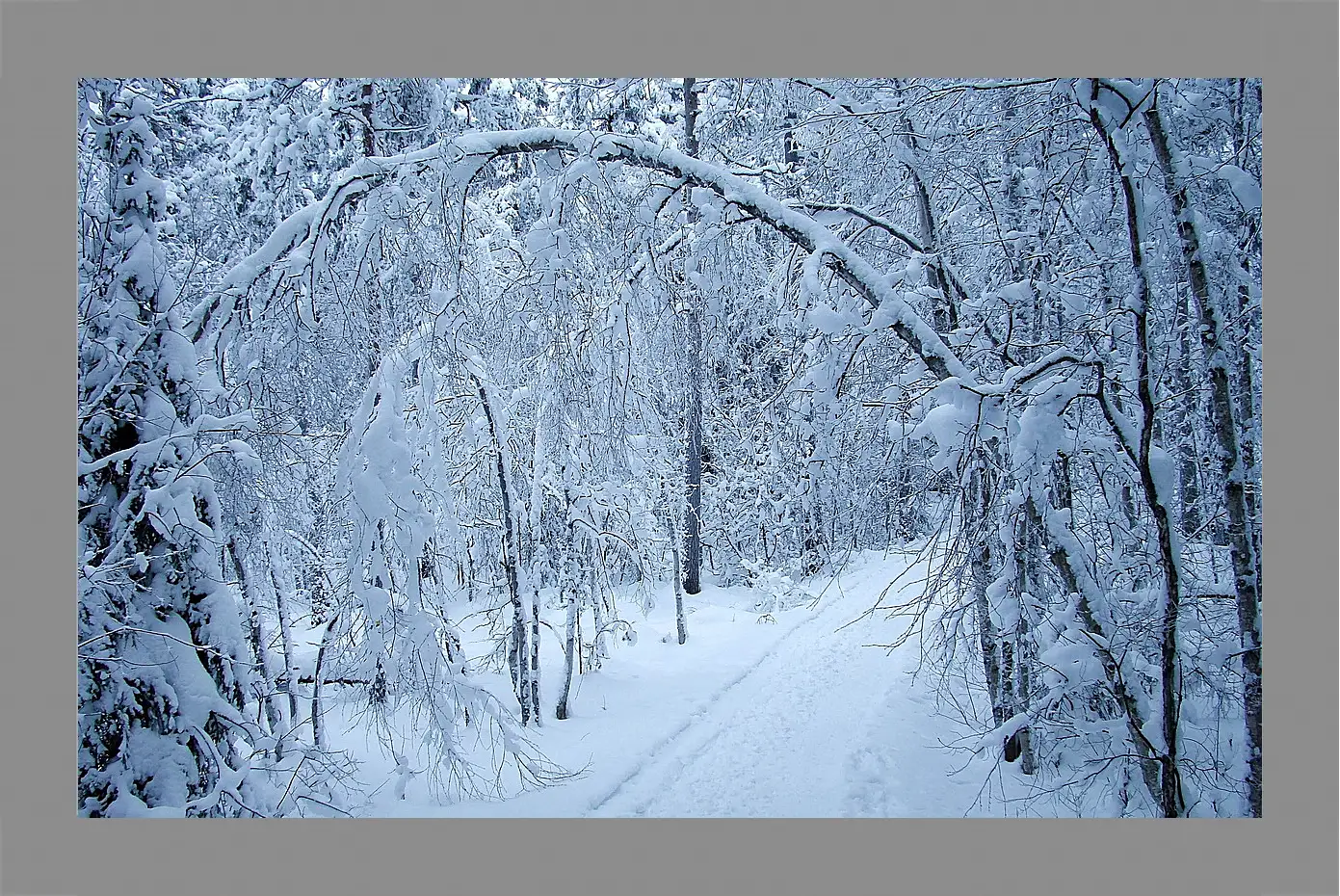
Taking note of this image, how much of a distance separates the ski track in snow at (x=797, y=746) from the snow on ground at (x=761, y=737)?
12 millimetres

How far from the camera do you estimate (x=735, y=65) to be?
2330mm

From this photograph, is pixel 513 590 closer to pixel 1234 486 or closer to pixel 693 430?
pixel 693 430

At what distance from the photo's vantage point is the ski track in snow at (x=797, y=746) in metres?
2.89

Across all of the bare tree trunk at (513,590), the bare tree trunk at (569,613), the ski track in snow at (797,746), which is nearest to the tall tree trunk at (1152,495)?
the ski track in snow at (797,746)

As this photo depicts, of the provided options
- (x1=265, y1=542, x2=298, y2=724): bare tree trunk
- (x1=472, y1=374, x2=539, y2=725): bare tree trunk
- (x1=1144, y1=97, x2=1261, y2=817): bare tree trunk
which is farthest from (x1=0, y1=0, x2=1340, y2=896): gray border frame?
(x1=472, y1=374, x2=539, y2=725): bare tree trunk

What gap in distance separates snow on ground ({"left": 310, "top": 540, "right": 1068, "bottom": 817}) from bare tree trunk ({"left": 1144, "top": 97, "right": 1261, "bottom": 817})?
79cm

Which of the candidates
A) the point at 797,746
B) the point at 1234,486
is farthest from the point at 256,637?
the point at 1234,486

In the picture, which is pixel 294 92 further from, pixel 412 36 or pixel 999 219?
pixel 999 219

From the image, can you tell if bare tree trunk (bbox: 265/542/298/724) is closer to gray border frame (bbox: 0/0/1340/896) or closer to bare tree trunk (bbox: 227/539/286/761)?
bare tree trunk (bbox: 227/539/286/761)

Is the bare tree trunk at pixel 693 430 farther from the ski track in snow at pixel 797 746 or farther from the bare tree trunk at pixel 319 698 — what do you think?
the bare tree trunk at pixel 319 698
